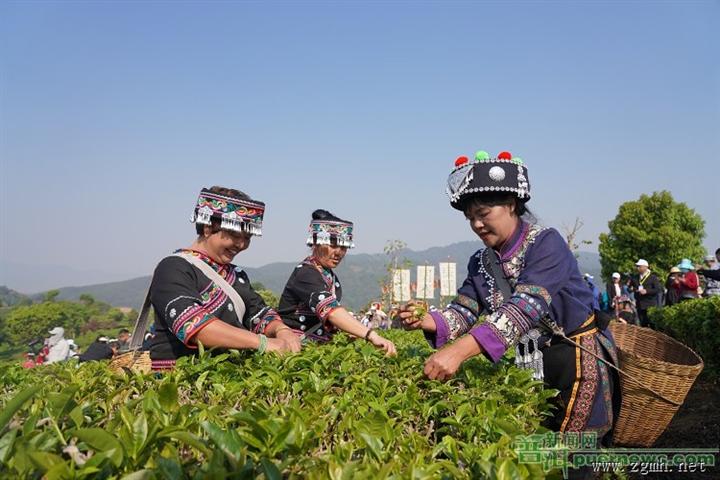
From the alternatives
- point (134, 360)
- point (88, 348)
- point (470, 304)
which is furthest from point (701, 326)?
point (88, 348)

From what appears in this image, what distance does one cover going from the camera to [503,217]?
116 inches

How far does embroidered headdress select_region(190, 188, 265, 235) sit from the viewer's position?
135 inches

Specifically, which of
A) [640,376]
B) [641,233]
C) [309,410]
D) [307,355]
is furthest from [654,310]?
[641,233]

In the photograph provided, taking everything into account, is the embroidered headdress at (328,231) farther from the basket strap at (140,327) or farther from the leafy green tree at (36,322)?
the leafy green tree at (36,322)

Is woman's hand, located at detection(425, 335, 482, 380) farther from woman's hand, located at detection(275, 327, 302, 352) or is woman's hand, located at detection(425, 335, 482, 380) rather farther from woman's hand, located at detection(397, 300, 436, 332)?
woman's hand, located at detection(275, 327, 302, 352)

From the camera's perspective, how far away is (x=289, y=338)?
10.9 ft

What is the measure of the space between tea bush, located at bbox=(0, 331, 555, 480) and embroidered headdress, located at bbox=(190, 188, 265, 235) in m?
1.05

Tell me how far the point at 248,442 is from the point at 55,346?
2038cm

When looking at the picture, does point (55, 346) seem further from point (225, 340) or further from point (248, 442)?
point (248, 442)

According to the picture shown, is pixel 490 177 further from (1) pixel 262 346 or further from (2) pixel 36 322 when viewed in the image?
(2) pixel 36 322

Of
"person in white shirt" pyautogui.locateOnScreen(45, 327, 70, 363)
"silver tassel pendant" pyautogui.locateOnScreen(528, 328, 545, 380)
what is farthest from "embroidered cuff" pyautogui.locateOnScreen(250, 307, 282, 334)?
"person in white shirt" pyautogui.locateOnScreen(45, 327, 70, 363)

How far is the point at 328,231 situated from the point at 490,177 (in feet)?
7.04

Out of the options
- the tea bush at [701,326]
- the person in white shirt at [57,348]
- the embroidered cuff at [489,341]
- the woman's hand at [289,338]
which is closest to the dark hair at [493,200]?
the embroidered cuff at [489,341]

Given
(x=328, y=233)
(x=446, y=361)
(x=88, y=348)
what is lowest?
(x=88, y=348)
